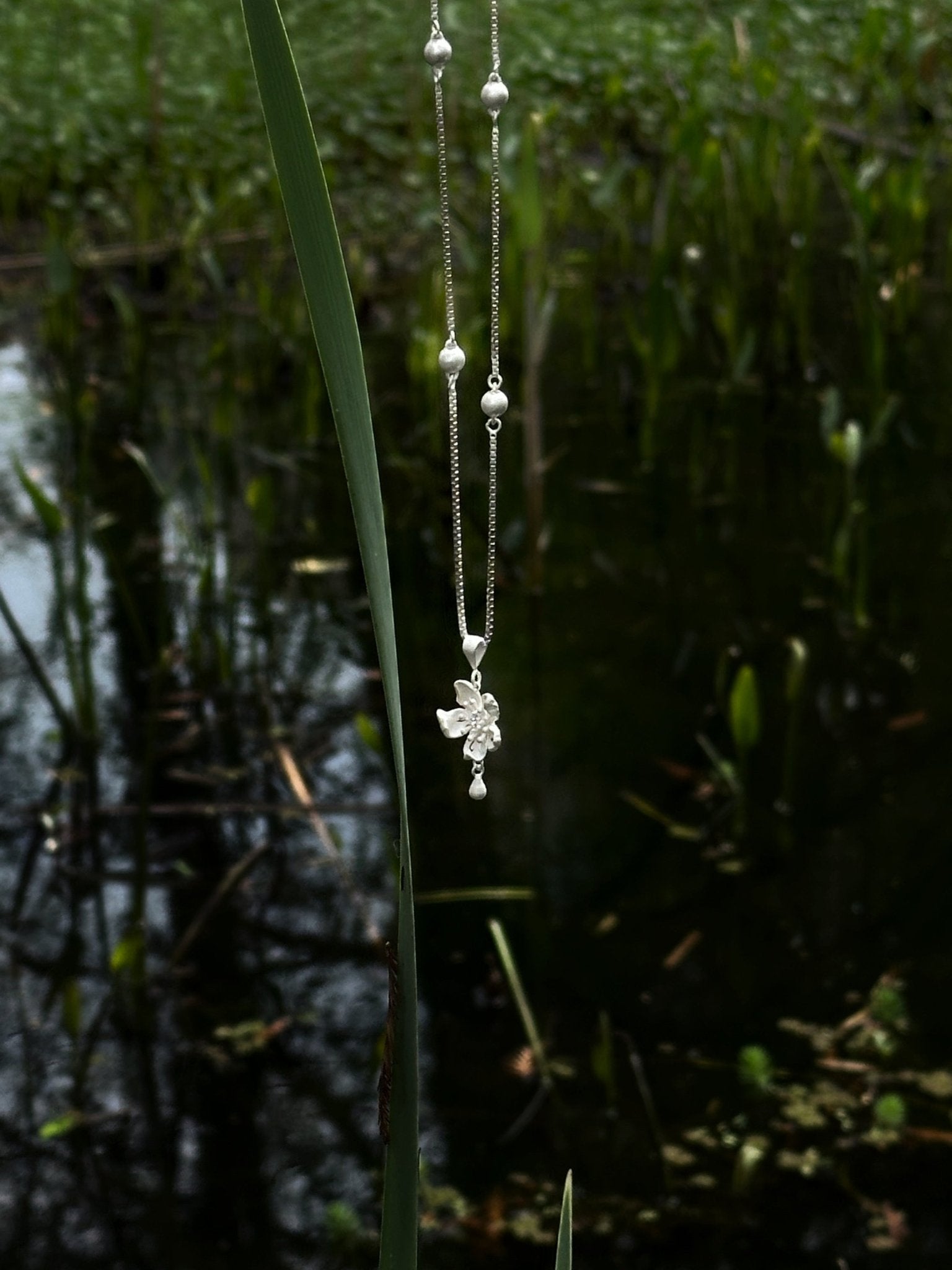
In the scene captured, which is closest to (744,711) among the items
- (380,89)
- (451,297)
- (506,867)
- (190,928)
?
(506,867)

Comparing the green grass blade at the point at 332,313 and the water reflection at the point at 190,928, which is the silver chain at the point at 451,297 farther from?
the water reflection at the point at 190,928

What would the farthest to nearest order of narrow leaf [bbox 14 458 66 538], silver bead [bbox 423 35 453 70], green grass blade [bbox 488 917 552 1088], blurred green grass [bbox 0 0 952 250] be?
blurred green grass [bbox 0 0 952 250] < narrow leaf [bbox 14 458 66 538] < green grass blade [bbox 488 917 552 1088] < silver bead [bbox 423 35 453 70]

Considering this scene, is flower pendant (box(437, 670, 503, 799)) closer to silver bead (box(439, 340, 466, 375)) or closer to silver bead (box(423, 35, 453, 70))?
silver bead (box(439, 340, 466, 375))

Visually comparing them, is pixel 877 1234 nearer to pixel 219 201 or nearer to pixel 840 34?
pixel 219 201

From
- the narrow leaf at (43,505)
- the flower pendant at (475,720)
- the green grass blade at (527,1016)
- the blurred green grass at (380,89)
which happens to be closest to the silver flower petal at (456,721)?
the flower pendant at (475,720)

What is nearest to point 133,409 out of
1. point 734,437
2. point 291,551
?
point 291,551

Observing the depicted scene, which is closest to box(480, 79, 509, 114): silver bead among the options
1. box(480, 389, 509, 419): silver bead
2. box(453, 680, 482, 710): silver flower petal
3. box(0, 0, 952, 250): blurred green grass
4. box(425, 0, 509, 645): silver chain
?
box(425, 0, 509, 645): silver chain
